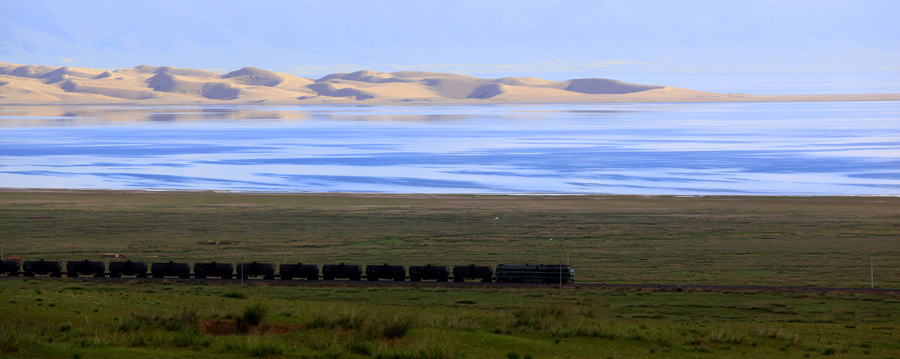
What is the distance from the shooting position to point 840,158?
315ft

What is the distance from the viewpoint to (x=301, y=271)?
1359 inches

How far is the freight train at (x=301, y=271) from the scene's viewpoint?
3356 centimetres

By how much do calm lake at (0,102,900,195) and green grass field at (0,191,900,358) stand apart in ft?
28.0

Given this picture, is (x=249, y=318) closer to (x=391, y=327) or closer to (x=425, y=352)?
(x=391, y=327)

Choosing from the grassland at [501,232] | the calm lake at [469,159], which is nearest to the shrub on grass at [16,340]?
the grassland at [501,232]

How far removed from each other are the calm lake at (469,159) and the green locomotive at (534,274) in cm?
3683

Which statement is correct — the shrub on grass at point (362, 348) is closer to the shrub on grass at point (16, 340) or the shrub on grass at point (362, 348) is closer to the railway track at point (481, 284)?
the shrub on grass at point (16, 340)

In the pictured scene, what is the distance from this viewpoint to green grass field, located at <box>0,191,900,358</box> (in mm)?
18031

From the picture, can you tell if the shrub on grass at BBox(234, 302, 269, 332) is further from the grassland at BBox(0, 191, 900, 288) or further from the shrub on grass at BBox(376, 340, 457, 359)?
the grassland at BBox(0, 191, 900, 288)

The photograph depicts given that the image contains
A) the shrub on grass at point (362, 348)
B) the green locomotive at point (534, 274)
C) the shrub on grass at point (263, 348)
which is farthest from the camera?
the green locomotive at point (534, 274)

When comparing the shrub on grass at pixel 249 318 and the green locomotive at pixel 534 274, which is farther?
the green locomotive at pixel 534 274

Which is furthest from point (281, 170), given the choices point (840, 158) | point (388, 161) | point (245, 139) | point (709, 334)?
point (709, 334)

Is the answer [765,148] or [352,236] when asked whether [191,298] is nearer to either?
[352,236]

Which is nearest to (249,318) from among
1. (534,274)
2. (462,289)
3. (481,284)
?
(462,289)
